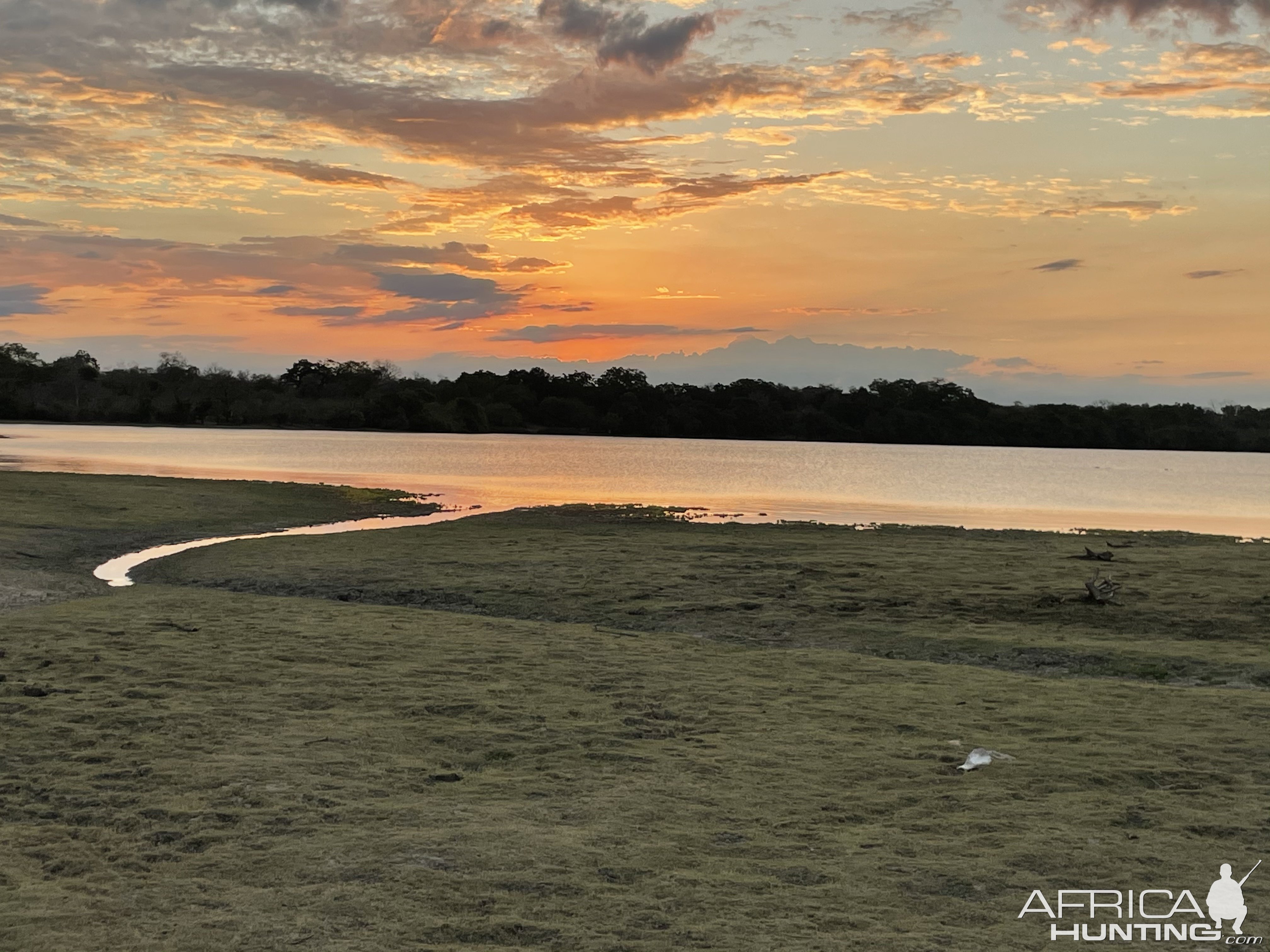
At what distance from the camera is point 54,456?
8300cm

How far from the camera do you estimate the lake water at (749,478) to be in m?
55.6

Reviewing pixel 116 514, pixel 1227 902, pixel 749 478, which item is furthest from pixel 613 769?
pixel 749 478

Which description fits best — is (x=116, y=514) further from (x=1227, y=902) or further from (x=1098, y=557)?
(x=1227, y=902)

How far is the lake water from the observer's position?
182ft

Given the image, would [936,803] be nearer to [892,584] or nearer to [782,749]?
[782,749]

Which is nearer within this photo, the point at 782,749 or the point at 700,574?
the point at 782,749

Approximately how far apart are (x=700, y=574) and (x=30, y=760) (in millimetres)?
17264

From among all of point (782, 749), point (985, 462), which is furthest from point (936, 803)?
point (985, 462)

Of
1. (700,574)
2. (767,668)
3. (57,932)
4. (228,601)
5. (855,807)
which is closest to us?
(57,932)

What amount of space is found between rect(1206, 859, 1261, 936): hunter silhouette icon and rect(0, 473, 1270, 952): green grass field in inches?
3.7

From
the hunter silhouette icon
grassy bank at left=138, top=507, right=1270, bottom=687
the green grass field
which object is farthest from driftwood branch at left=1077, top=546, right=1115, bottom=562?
the hunter silhouette icon

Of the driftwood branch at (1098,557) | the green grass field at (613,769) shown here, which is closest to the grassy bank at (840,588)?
the green grass field at (613,769)

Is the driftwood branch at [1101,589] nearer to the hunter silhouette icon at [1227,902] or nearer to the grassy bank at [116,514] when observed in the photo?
the hunter silhouette icon at [1227,902]

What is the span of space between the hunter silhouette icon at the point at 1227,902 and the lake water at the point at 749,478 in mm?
38511
